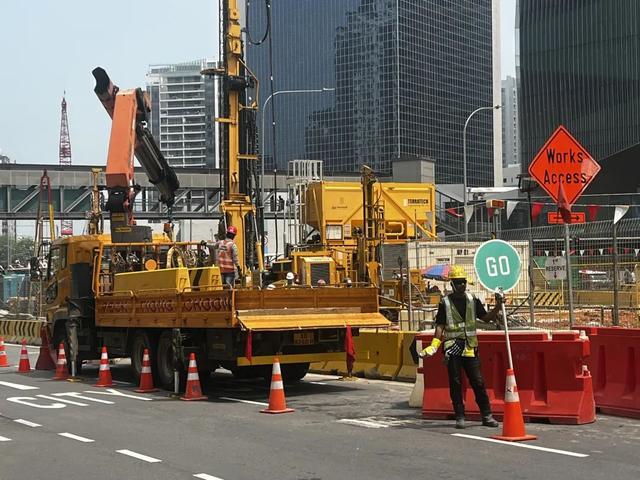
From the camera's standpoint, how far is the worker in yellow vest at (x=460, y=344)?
11.5 m

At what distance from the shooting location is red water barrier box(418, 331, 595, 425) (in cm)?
1171

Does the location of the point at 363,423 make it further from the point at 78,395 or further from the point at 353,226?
the point at 353,226

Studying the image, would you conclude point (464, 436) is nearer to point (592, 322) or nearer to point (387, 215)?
point (592, 322)

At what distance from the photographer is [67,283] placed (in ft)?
65.9

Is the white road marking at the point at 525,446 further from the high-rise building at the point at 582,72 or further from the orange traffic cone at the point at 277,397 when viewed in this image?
the high-rise building at the point at 582,72

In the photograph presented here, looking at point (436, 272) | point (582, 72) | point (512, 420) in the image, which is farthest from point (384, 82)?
point (512, 420)

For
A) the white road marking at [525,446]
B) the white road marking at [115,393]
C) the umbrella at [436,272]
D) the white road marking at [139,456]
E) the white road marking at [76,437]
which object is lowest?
the white road marking at [115,393]

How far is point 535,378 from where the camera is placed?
12000 mm

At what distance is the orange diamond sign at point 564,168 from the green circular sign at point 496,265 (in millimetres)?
3220

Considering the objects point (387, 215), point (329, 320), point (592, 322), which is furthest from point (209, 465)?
point (387, 215)

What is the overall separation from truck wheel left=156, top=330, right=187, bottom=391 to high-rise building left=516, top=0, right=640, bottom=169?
7554 centimetres

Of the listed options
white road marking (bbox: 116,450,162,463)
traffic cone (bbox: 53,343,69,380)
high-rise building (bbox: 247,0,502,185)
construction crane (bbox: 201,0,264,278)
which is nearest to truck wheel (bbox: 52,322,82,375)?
traffic cone (bbox: 53,343,69,380)

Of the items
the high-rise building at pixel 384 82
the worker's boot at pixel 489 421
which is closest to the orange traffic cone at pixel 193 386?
the worker's boot at pixel 489 421

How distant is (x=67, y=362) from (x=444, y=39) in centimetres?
13400
